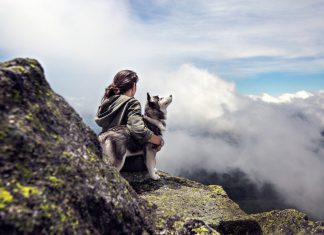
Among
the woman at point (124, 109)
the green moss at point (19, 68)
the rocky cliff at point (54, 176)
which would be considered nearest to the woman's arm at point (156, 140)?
the woman at point (124, 109)

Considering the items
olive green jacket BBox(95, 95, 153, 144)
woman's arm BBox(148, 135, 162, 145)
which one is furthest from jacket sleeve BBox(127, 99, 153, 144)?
woman's arm BBox(148, 135, 162, 145)

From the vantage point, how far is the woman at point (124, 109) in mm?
11695

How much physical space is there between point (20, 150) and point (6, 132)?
30 cm

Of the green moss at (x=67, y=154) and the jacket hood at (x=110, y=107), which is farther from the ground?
the jacket hood at (x=110, y=107)

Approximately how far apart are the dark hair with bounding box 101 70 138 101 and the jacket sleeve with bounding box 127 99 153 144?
0.86m

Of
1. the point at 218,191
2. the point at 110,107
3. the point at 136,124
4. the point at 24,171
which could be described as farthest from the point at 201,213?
the point at 24,171

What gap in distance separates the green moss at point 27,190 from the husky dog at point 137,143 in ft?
20.8

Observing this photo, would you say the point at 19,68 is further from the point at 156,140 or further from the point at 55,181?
the point at 156,140

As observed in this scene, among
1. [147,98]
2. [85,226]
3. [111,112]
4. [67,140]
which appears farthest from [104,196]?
[147,98]

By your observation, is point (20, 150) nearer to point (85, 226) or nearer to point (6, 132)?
point (6, 132)

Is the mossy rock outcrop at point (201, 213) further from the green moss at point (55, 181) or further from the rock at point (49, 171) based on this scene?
the green moss at point (55, 181)

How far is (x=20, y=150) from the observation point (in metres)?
4.58

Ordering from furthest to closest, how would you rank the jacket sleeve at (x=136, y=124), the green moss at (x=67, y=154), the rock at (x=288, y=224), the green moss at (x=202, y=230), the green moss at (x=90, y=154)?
the rock at (x=288, y=224) → the jacket sleeve at (x=136, y=124) → the green moss at (x=202, y=230) → the green moss at (x=90, y=154) → the green moss at (x=67, y=154)

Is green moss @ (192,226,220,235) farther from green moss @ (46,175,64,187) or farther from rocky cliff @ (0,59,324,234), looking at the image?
green moss @ (46,175,64,187)
